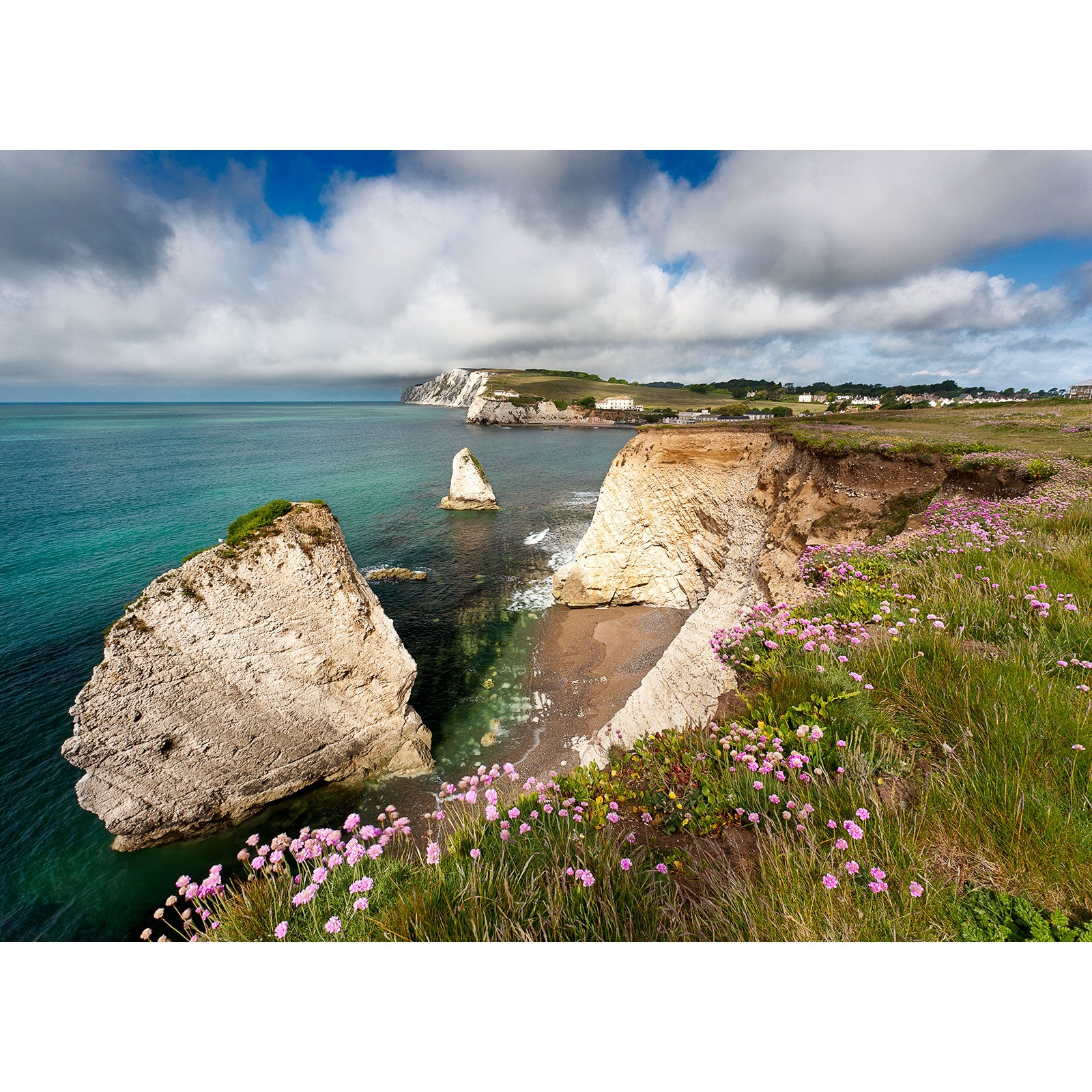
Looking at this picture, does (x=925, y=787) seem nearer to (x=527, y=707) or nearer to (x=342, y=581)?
(x=342, y=581)

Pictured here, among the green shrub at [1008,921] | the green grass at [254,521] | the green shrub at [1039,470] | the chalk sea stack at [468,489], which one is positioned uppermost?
the green shrub at [1039,470]

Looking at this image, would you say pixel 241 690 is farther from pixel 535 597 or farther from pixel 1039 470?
pixel 1039 470

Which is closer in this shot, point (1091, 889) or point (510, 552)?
point (1091, 889)

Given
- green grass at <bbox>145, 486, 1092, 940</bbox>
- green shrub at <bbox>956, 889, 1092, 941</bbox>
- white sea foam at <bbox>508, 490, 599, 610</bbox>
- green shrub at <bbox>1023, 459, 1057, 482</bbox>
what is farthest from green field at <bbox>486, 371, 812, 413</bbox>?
green shrub at <bbox>956, 889, 1092, 941</bbox>

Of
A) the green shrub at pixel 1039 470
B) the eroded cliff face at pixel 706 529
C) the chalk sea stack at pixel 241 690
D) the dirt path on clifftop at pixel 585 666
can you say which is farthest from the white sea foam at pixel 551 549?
the green shrub at pixel 1039 470

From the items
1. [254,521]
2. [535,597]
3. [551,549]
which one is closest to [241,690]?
[254,521]

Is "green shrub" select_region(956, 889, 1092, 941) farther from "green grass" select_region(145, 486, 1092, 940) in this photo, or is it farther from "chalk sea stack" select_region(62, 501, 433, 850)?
"chalk sea stack" select_region(62, 501, 433, 850)

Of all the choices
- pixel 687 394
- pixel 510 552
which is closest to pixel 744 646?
pixel 510 552

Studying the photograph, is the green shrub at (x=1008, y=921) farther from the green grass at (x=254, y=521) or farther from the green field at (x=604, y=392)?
the green field at (x=604, y=392)
